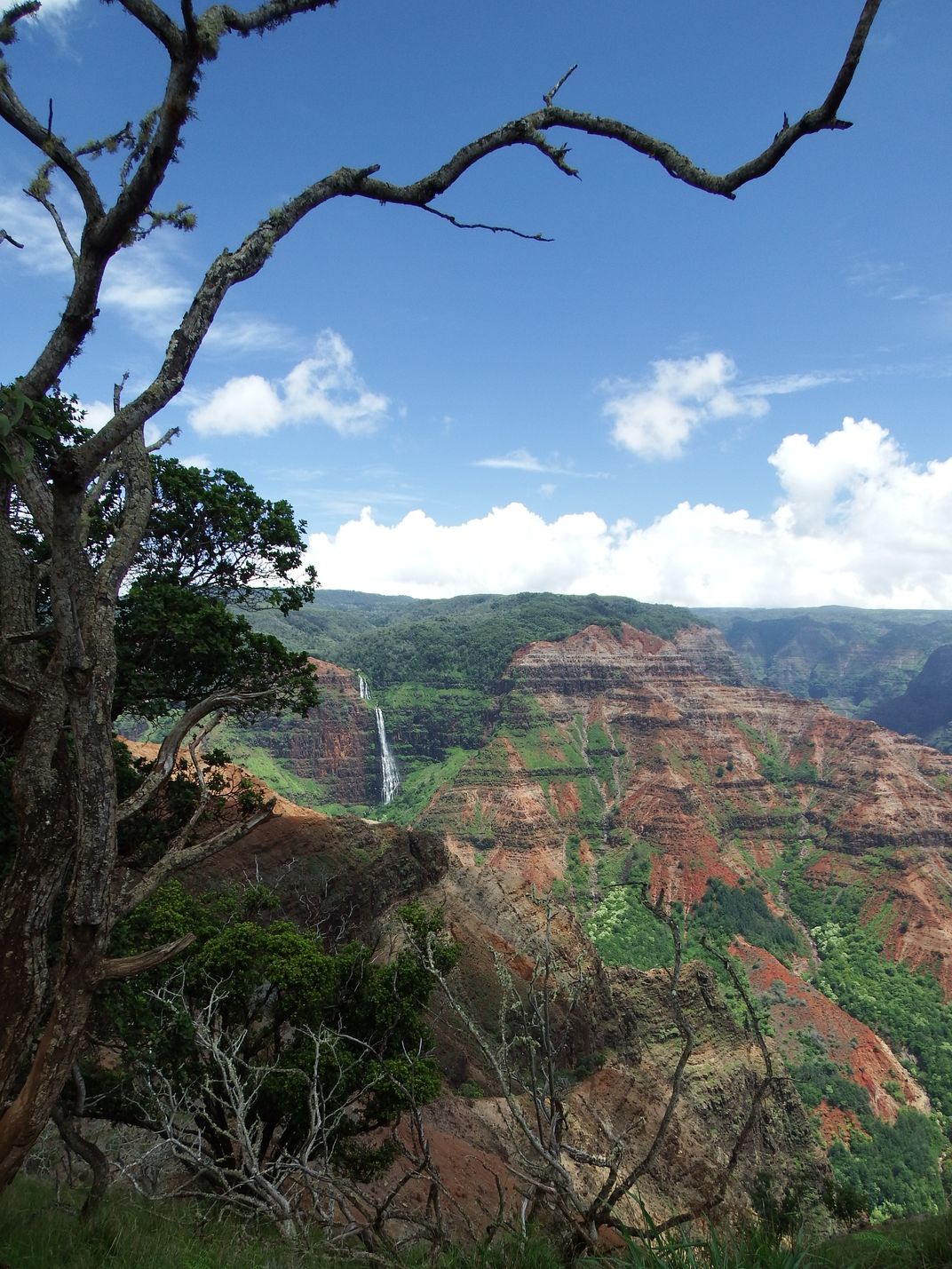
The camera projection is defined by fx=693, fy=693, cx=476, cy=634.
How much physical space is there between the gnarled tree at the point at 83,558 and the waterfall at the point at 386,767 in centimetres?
12661

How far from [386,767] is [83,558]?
132 m

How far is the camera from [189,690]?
1427cm

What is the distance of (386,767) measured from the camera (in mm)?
132500

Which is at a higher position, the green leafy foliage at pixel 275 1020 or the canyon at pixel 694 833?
the green leafy foliage at pixel 275 1020

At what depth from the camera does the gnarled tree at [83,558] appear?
3416 mm

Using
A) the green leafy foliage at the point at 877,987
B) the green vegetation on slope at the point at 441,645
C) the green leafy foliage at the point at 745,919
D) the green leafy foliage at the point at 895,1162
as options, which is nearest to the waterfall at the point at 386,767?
the green vegetation on slope at the point at 441,645

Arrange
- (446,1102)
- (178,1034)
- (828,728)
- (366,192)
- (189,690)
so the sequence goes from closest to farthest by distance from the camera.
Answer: (366,192) → (178,1034) → (189,690) → (446,1102) → (828,728)

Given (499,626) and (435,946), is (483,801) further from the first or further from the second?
(435,946)

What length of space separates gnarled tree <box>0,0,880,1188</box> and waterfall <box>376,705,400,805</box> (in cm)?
12661

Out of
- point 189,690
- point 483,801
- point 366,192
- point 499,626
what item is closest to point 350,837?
point 189,690

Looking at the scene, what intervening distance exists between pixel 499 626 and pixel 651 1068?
14571 centimetres

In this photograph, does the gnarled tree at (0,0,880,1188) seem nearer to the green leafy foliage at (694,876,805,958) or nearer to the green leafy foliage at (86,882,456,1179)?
the green leafy foliage at (86,882,456,1179)

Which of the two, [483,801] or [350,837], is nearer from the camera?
[350,837]

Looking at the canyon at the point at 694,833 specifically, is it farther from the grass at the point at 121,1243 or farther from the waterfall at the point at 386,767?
the grass at the point at 121,1243
